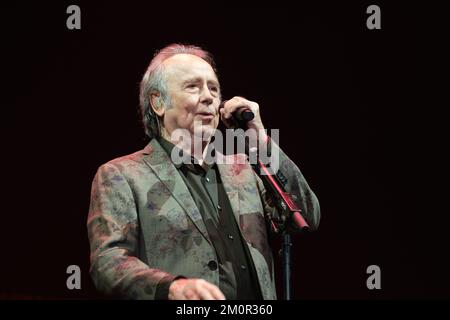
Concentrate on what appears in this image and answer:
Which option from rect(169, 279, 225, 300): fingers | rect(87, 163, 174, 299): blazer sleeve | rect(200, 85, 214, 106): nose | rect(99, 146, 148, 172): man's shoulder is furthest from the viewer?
rect(200, 85, 214, 106): nose

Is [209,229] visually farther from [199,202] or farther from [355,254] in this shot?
[355,254]

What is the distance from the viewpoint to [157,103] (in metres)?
2.65

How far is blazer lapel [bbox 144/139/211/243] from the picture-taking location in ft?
7.60

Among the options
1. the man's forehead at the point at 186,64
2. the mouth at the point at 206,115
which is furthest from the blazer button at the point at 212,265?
the man's forehead at the point at 186,64

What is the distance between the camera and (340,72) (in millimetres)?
3549

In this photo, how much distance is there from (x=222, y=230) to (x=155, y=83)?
0.67 m

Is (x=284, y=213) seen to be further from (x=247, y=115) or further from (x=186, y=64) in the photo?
(x=186, y=64)

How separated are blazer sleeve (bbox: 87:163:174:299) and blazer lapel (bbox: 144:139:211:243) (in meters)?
0.13

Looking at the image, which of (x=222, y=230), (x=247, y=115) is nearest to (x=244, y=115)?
(x=247, y=115)

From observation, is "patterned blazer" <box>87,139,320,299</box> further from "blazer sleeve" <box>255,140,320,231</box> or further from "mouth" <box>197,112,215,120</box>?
"mouth" <box>197,112,215,120</box>

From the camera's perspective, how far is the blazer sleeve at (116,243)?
204 centimetres

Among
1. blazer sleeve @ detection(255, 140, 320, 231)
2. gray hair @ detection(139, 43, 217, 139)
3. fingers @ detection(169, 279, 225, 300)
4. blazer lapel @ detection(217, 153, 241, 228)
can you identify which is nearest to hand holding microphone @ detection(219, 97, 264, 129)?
blazer sleeve @ detection(255, 140, 320, 231)

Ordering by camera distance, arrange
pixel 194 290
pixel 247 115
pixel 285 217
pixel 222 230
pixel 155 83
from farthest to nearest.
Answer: pixel 155 83, pixel 222 230, pixel 247 115, pixel 285 217, pixel 194 290

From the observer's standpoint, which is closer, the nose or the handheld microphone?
the handheld microphone
